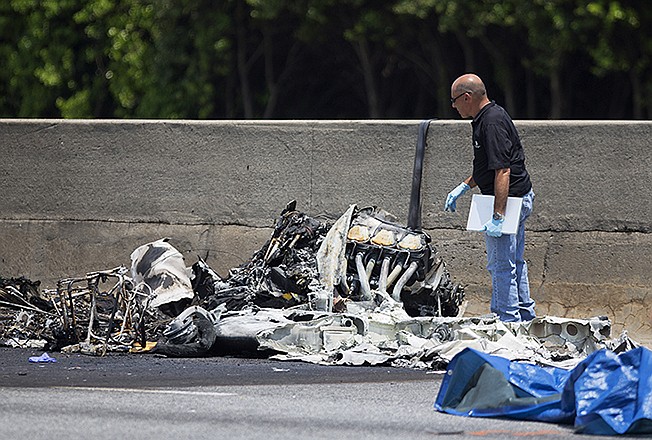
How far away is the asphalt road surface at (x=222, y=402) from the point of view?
19.6ft

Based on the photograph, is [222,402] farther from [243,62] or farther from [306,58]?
[306,58]

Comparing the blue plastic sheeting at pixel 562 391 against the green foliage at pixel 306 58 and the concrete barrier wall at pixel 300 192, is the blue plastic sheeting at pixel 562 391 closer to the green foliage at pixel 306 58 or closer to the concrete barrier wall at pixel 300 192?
the concrete barrier wall at pixel 300 192

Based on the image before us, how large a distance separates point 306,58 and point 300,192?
58.0ft

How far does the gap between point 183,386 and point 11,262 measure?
4150mm

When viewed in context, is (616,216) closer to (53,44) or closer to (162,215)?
(162,215)

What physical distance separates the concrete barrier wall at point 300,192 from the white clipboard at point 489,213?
907 millimetres

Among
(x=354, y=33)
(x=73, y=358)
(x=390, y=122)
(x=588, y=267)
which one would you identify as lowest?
(x=73, y=358)

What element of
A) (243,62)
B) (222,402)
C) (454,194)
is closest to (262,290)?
(454,194)

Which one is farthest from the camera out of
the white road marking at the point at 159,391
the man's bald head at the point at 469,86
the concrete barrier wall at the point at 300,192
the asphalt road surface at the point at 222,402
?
the concrete barrier wall at the point at 300,192

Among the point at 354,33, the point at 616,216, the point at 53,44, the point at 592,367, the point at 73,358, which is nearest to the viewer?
the point at 592,367

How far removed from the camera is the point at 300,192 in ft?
34.2

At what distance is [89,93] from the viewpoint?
28.1m

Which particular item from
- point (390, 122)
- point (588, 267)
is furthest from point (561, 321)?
point (390, 122)

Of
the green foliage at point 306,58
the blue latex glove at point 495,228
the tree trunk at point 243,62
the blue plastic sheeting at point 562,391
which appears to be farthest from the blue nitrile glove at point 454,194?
the tree trunk at point 243,62
